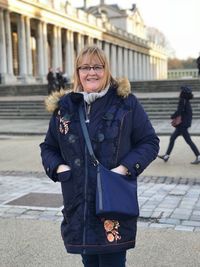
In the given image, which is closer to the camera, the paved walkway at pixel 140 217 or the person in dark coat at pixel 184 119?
the paved walkway at pixel 140 217

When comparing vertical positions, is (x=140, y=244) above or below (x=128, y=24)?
below

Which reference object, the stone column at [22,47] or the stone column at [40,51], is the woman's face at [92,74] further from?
the stone column at [40,51]

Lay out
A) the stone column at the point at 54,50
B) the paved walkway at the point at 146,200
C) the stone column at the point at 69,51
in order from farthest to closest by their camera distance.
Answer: the stone column at the point at 69,51 → the stone column at the point at 54,50 → the paved walkway at the point at 146,200

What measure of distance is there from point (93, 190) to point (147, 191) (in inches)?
198

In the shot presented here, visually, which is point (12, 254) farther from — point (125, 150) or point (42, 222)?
point (125, 150)

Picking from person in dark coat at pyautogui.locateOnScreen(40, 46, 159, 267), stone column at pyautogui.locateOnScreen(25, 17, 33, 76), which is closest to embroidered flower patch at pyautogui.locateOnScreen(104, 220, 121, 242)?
person in dark coat at pyautogui.locateOnScreen(40, 46, 159, 267)

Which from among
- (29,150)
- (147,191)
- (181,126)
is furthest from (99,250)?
(29,150)

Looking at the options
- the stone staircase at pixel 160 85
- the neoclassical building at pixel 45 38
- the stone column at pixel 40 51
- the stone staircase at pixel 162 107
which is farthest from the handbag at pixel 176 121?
the stone column at pixel 40 51

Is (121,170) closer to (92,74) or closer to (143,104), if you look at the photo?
(92,74)

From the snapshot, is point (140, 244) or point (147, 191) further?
point (147, 191)

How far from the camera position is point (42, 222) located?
5.95 metres

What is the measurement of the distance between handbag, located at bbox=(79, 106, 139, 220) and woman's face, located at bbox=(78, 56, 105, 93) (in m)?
0.38

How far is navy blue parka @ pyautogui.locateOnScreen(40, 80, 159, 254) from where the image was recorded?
288cm

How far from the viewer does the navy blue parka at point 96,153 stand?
9.45ft
